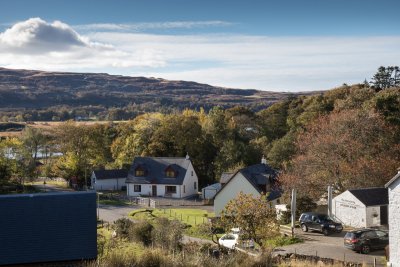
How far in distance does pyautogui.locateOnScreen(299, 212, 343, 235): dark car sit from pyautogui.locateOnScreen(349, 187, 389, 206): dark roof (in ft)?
8.18

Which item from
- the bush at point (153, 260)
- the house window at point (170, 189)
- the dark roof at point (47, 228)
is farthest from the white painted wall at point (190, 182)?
the bush at point (153, 260)

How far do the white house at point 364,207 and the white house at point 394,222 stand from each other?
8.56 m

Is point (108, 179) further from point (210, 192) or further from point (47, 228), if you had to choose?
point (47, 228)

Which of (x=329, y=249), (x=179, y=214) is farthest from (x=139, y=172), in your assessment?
(x=329, y=249)

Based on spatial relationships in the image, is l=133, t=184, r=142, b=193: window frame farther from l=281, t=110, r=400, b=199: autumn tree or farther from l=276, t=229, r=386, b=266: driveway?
l=276, t=229, r=386, b=266: driveway

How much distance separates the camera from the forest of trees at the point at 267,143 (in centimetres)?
3953

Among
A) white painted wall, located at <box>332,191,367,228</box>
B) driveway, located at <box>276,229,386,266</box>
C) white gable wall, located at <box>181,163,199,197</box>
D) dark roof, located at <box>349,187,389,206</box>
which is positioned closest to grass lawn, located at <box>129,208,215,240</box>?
driveway, located at <box>276,229,386,266</box>

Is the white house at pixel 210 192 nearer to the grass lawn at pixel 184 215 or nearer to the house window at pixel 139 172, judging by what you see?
the grass lawn at pixel 184 215

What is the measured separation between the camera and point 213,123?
2741 inches

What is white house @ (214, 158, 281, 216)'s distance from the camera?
43.6 metres

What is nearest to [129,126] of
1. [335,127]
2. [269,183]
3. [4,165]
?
[4,165]

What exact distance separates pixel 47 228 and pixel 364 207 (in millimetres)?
21075

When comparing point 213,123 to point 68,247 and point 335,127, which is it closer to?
point 335,127

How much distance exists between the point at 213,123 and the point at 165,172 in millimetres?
11482
